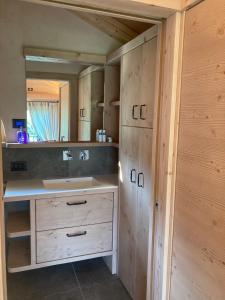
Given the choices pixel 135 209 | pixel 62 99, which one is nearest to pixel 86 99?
pixel 62 99

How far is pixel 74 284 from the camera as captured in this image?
2.33m

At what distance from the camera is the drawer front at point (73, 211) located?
212 cm

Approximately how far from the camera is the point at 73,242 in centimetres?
225

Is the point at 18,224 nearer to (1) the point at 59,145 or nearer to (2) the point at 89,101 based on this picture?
(1) the point at 59,145

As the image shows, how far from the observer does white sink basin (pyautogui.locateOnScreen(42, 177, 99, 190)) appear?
2467 mm

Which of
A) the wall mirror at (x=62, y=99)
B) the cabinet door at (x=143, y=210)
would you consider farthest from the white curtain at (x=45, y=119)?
the cabinet door at (x=143, y=210)

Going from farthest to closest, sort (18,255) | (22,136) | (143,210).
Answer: (22,136) → (18,255) → (143,210)

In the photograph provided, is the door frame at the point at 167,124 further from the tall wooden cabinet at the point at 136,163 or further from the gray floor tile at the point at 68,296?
the gray floor tile at the point at 68,296

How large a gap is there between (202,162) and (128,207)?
45.0 inches

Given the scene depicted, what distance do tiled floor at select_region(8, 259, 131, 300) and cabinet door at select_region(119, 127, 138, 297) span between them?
0.17 meters

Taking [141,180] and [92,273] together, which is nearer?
[141,180]

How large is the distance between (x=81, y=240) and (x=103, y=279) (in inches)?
18.7

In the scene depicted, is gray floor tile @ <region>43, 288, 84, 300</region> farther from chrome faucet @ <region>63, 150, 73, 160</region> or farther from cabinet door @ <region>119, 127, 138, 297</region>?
chrome faucet @ <region>63, 150, 73, 160</region>

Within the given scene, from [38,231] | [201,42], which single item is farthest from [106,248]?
[201,42]
